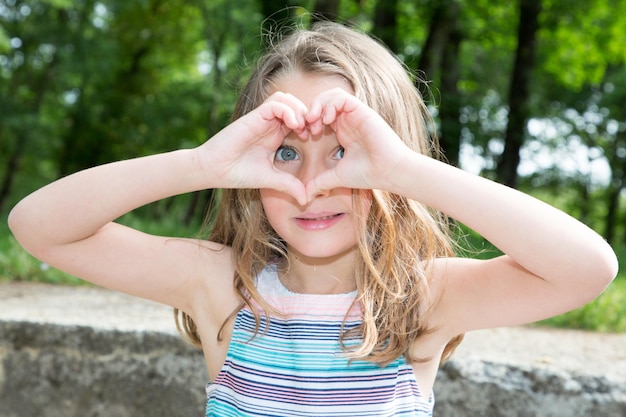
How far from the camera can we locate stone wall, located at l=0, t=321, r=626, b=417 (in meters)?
2.45

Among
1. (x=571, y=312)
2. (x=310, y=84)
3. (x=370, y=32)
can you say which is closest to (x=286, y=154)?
(x=310, y=84)

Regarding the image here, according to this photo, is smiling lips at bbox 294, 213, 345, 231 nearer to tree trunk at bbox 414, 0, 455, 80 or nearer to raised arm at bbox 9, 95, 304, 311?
raised arm at bbox 9, 95, 304, 311

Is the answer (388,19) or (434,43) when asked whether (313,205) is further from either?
(434,43)

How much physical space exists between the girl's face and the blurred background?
691 cm

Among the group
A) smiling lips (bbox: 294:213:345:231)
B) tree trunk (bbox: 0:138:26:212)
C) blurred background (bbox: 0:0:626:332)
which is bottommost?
tree trunk (bbox: 0:138:26:212)

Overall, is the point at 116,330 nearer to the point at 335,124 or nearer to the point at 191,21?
the point at 335,124

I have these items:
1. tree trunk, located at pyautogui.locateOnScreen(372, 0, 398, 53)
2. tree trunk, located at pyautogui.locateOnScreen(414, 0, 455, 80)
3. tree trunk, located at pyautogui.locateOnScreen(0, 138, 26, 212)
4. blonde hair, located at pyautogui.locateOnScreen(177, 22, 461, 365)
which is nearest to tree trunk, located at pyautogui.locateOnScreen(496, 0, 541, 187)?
tree trunk, located at pyautogui.locateOnScreen(414, 0, 455, 80)

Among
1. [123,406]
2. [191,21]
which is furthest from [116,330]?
[191,21]

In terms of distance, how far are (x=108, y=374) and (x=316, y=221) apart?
122 cm

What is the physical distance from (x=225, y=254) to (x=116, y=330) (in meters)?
0.81

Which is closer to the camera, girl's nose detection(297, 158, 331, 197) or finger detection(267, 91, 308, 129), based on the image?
finger detection(267, 91, 308, 129)

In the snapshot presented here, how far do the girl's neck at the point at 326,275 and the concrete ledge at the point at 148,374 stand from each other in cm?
69

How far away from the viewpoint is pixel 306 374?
179 centimetres

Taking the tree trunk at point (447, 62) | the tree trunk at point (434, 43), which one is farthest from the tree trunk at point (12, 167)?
the tree trunk at point (447, 62)
